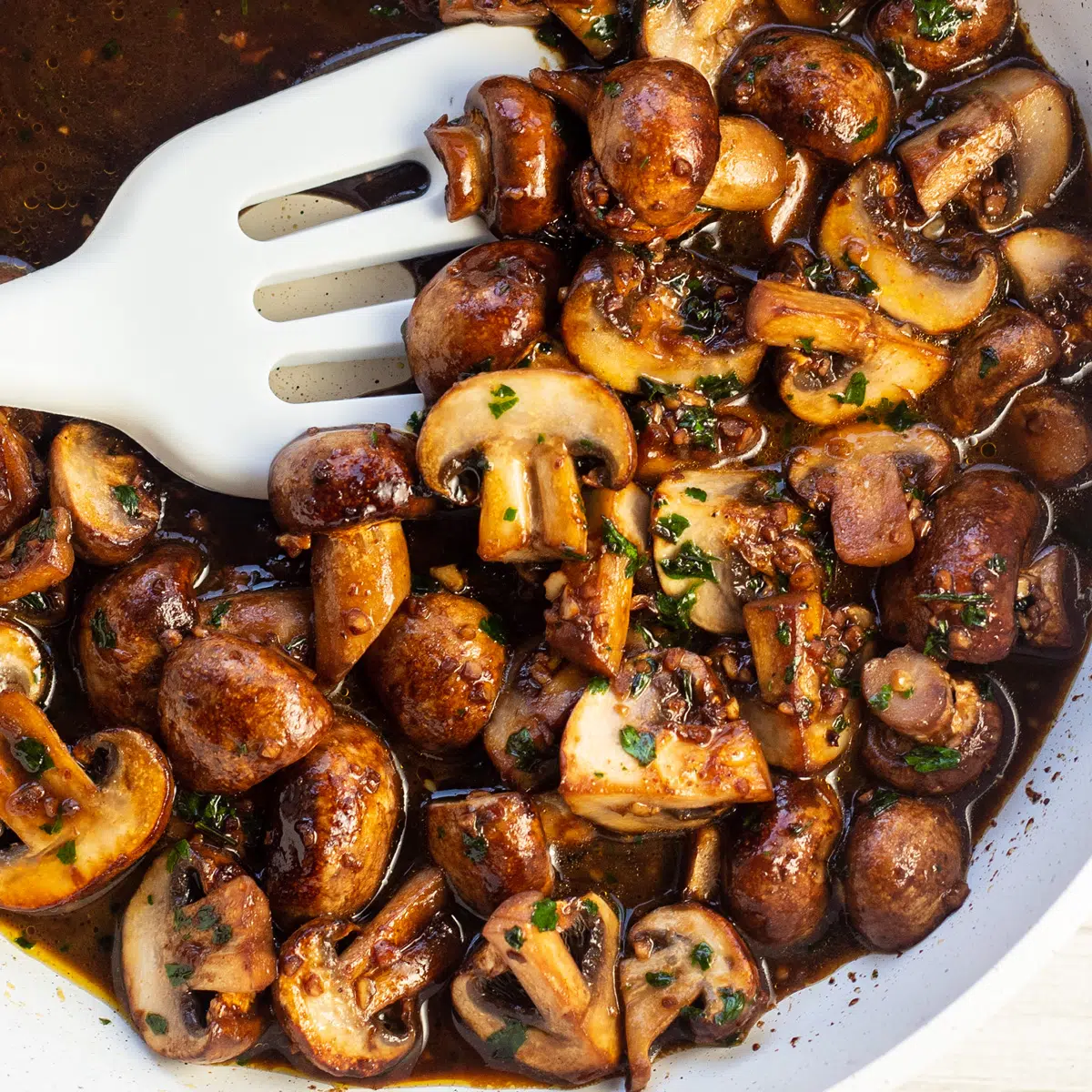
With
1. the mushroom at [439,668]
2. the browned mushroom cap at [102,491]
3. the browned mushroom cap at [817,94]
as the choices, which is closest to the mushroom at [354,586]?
the mushroom at [439,668]

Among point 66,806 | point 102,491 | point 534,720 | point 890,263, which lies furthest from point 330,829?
point 890,263

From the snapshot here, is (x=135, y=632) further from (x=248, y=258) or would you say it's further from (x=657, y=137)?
(x=657, y=137)

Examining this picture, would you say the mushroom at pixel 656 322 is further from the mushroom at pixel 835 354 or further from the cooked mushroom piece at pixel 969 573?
the cooked mushroom piece at pixel 969 573

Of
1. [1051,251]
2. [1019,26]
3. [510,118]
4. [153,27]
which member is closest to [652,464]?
[510,118]

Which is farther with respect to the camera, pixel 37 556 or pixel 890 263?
pixel 890 263

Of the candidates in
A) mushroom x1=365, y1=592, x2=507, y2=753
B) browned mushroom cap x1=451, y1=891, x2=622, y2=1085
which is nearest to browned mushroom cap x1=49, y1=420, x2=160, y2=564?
mushroom x1=365, y1=592, x2=507, y2=753

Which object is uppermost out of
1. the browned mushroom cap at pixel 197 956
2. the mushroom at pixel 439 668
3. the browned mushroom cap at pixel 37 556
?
the browned mushroom cap at pixel 37 556
